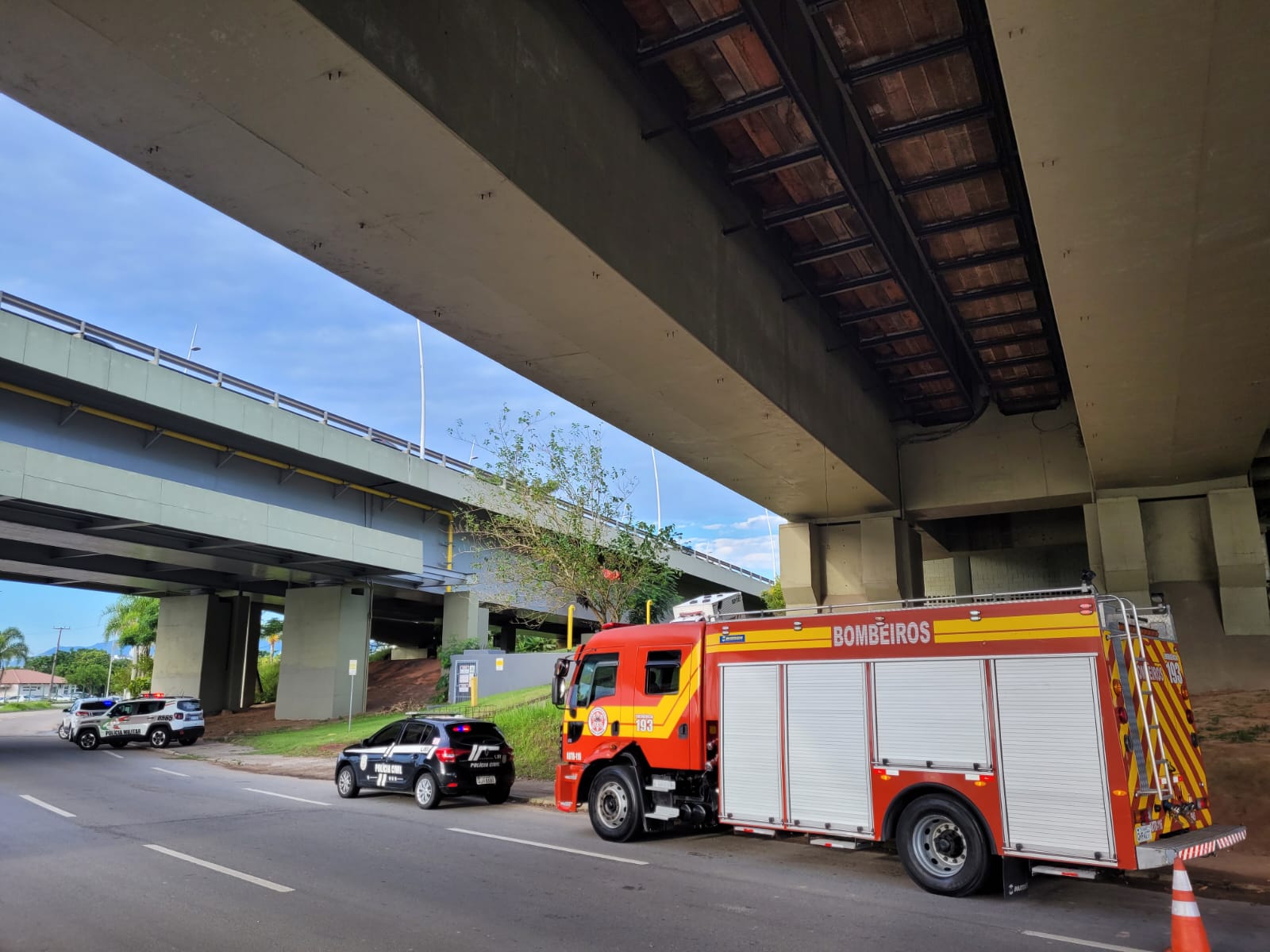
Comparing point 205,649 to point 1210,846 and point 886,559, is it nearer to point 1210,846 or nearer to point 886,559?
point 886,559

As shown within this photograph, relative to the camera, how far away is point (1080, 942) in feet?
21.7

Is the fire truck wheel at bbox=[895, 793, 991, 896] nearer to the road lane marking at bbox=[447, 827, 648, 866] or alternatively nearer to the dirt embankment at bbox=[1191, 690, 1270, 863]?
the road lane marking at bbox=[447, 827, 648, 866]

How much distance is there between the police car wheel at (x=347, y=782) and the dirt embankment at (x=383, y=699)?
56.7 feet

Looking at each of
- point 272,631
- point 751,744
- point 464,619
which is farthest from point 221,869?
point 272,631

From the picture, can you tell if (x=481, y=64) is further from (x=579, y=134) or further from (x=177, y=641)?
(x=177, y=641)

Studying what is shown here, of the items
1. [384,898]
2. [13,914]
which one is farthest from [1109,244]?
[13,914]

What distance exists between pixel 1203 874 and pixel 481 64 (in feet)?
34.3

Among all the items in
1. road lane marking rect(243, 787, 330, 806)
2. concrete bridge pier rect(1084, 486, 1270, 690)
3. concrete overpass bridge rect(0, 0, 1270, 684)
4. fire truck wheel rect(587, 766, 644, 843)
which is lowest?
road lane marking rect(243, 787, 330, 806)

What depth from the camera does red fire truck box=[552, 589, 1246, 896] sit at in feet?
25.5

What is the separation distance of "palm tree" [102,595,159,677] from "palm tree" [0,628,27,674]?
1832 inches

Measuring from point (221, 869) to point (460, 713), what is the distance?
56.1 ft

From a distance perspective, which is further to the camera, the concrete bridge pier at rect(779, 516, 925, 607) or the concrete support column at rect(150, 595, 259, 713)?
the concrete support column at rect(150, 595, 259, 713)

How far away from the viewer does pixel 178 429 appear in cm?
2511

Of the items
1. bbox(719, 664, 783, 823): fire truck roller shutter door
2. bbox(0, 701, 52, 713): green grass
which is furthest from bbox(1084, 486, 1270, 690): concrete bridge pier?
bbox(0, 701, 52, 713): green grass
